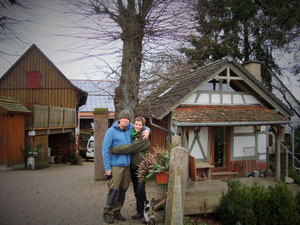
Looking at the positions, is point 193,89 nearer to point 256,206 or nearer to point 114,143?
point 256,206

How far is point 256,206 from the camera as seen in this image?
488 centimetres

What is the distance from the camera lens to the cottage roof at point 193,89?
834 centimetres

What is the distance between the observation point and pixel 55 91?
18.4 metres

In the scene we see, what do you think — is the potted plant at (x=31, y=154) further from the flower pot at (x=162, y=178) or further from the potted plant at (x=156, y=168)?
the flower pot at (x=162, y=178)

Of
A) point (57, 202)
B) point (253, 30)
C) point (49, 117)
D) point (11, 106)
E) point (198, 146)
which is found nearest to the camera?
point (57, 202)

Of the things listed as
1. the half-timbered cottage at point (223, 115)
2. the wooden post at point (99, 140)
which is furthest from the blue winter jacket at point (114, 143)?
the wooden post at point (99, 140)

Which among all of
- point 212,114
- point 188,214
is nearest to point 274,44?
point 212,114

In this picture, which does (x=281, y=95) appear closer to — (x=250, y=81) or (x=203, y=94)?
(x=250, y=81)

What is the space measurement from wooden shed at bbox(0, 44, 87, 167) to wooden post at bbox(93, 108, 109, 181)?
8113mm

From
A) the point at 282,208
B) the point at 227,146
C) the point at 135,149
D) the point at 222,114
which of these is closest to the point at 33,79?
the point at 222,114

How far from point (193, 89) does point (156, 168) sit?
5117mm

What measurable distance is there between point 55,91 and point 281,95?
1705 centimetres

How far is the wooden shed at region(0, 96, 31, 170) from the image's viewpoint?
413 inches

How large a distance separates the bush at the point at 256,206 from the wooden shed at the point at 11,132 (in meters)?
9.69
